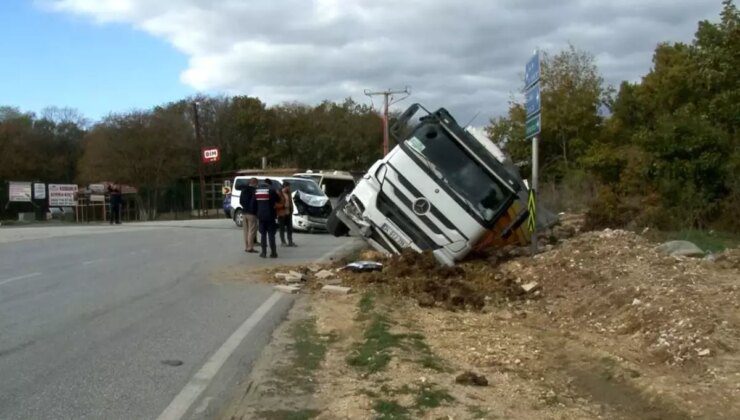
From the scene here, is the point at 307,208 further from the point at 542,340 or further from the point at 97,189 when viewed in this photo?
the point at 97,189

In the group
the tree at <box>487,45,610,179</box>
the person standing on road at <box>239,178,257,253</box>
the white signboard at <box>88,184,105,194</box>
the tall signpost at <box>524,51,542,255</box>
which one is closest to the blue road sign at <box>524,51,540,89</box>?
the tall signpost at <box>524,51,542,255</box>

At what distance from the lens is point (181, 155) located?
57.7 meters

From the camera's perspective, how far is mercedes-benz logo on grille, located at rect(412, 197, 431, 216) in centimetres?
1313

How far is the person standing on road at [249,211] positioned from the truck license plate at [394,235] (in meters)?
4.43

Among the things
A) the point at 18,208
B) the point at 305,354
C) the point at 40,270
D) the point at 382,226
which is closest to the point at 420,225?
the point at 382,226

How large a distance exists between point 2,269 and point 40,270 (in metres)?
0.79

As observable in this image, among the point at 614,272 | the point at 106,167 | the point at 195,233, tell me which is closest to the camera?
the point at 614,272

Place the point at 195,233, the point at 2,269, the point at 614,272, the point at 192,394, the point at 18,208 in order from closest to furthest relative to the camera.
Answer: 1. the point at 192,394
2. the point at 614,272
3. the point at 2,269
4. the point at 195,233
5. the point at 18,208

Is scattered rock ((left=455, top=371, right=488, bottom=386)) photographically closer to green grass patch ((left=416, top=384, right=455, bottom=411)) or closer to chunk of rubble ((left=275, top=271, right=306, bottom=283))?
Result: green grass patch ((left=416, top=384, right=455, bottom=411))

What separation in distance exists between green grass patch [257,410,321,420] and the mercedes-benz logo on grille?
781 cm

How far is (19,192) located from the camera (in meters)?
46.7

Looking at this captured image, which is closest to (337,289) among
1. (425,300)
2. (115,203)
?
(425,300)

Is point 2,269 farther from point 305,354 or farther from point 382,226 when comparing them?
point 305,354

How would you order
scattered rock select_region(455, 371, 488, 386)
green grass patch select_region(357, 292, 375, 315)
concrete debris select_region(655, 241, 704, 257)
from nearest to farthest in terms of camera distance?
scattered rock select_region(455, 371, 488, 386) < green grass patch select_region(357, 292, 375, 315) < concrete debris select_region(655, 241, 704, 257)
